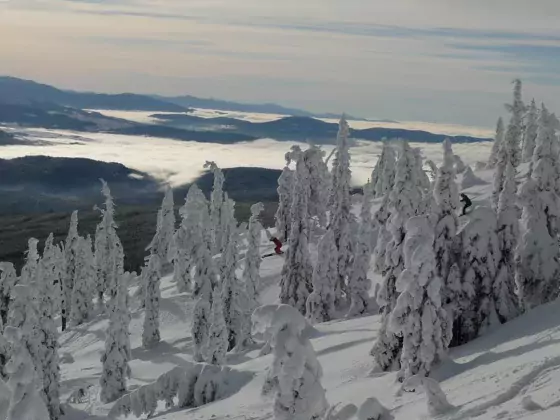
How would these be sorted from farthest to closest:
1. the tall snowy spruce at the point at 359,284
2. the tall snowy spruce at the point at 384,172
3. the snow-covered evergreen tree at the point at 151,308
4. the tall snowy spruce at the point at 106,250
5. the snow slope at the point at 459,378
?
the tall snowy spruce at the point at 384,172
the tall snowy spruce at the point at 106,250
the snow-covered evergreen tree at the point at 151,308
the tall snowy spruce at the point at 359,284
the snow slope at the point at 459,378

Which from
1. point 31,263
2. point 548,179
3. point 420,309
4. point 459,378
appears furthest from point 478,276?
point 31,263

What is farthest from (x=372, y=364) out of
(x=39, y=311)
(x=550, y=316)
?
(x=39, y=311)

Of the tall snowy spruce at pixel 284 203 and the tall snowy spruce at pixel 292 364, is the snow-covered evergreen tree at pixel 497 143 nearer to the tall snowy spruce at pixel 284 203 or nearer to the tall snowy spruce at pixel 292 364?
the tall snowy spruce at pixel 284 203

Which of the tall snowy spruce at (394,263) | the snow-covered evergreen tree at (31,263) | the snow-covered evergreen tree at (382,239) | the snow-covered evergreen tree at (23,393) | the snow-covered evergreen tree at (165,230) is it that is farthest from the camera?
the snow-covered evergreen tree at (165,230)

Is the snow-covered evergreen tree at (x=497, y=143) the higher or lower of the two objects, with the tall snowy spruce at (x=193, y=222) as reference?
higher

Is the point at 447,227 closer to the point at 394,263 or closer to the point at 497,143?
the point at 394,263

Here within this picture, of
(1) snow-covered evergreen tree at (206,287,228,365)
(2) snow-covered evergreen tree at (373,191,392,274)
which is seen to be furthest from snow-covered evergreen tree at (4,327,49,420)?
(2) snow-covered evergreen tree at (373,191,392,274)

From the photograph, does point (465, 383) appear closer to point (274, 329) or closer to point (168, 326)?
point (274, 329)

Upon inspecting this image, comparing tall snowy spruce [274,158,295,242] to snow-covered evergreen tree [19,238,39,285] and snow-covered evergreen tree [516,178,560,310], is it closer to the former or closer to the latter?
snow-covered evergreen tree [19,238,39,285]

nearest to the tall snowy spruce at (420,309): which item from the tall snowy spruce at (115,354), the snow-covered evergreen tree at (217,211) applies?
the tall snowy spruce at (115,354)

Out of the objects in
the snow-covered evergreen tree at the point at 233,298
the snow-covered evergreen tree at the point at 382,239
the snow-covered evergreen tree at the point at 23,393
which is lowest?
the snow-covered evergreen tree at the point at 233,298
